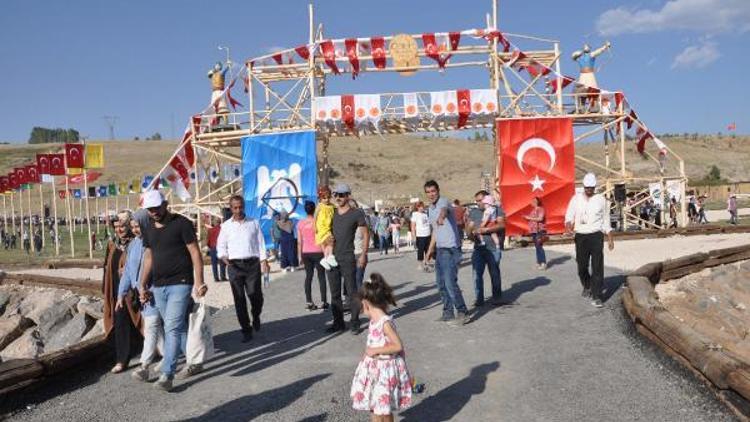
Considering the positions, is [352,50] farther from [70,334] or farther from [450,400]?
[450,400]

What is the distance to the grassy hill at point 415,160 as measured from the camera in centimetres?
8012

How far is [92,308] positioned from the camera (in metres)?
13.5

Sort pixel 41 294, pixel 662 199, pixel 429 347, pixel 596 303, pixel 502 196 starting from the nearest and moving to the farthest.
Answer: pixel 429 347 → pixel 596 303 → pixel 41 294 → pixel 502 196 → pixel 662 199

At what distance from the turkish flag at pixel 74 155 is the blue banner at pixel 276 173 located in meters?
8.76

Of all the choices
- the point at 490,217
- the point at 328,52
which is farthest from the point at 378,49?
the point at 490,217

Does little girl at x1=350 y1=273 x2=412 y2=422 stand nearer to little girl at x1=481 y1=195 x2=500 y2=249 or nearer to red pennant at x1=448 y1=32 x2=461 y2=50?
little girl at x1=481 y1=195 x2=500 y2=249

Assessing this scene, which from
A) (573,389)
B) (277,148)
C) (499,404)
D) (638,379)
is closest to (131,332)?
(499,404)

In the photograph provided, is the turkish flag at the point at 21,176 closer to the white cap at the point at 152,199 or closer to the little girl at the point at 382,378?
the white cap at the point at 152,199

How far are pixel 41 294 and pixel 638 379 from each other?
1599cm

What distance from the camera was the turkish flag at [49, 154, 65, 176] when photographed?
1182 inches

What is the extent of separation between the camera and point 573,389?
234 inches

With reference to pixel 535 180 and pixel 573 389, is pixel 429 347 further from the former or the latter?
pixel 535 180

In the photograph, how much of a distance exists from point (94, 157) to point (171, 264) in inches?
970

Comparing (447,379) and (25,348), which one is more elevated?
(447,379)
